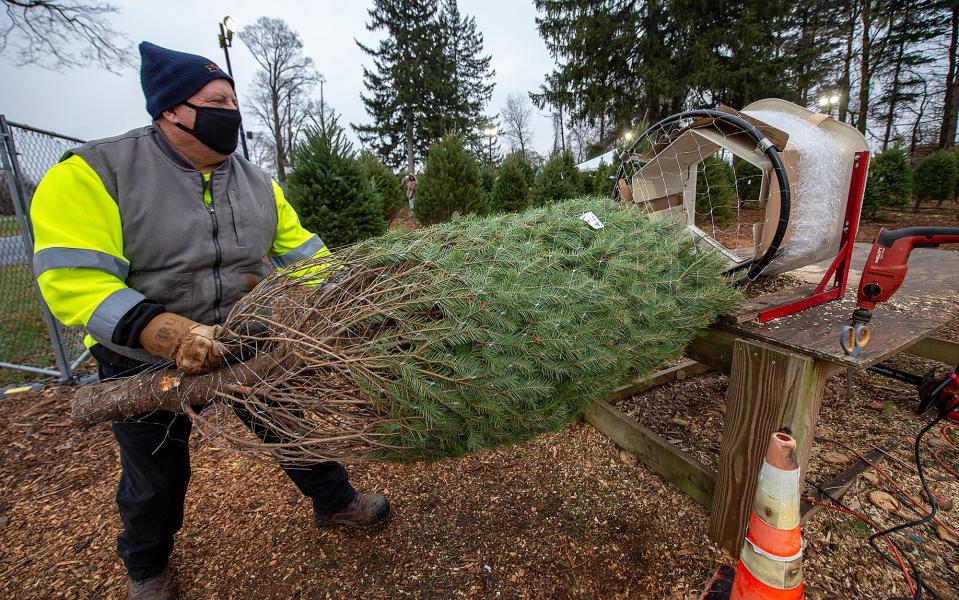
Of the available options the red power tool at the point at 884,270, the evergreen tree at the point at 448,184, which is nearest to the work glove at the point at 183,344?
the red power tool at the point at 884,270

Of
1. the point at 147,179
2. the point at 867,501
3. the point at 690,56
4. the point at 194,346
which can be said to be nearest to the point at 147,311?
the point at 194,346

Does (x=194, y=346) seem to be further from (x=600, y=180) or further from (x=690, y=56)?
(x=690, y=56)

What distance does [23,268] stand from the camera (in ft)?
14.2

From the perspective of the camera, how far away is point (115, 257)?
131cm

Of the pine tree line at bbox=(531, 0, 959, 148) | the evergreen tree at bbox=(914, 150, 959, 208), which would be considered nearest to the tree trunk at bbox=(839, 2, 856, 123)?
the pine tree line at bbox=(531, 0, 959, 148)

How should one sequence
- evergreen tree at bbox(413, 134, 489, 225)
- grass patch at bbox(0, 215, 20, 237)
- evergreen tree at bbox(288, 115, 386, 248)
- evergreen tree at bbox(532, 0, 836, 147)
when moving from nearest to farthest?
1. grass patch at bbox(0, 215, 20, 237)
2. evergreen tree at bbox(288, 115, 386, 248)
3. evergreen tree at bbox(413, 134, 489, 225)
4. evergreen tree at bbox(532, 0, 836, 147)

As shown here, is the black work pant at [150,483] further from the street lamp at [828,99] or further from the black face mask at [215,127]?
the street lamp at [828,99]

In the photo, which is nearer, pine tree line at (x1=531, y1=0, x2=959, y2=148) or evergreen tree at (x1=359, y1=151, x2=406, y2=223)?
evergreen tree at (x1=359, y1=151, x2=406, y2=223)

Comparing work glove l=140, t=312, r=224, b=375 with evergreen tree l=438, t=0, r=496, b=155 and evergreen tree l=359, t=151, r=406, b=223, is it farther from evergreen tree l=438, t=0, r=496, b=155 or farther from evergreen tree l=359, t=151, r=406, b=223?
evergreen tree l=438, t=0, r=496, b=155

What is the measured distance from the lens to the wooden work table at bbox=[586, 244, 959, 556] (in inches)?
63.1

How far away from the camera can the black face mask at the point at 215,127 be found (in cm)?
146

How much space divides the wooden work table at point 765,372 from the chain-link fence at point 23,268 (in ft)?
16.9

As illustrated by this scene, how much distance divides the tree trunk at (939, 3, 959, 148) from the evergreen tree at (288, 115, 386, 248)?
988 inches

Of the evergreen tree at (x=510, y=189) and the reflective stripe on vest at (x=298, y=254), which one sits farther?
the evergreen tree at (x=510, y=189)
